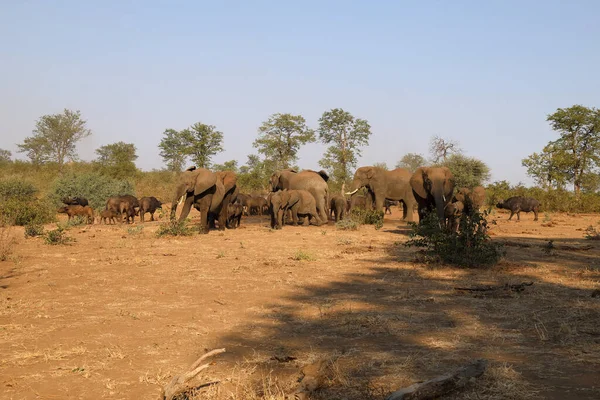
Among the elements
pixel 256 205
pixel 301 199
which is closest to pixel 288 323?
pixel 301 199

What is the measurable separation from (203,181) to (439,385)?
14.1 metres

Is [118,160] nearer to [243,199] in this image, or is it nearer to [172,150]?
[172,150]

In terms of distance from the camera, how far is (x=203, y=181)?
17.4m

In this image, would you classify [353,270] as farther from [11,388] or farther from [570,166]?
[570,166]

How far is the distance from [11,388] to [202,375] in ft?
4.93

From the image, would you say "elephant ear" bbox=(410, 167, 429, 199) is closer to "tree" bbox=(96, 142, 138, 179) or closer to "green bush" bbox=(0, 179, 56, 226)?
"green bush" bbox=(0, 179, 56, 226)

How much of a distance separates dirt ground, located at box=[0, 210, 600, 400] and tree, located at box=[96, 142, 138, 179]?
3358 centimetres

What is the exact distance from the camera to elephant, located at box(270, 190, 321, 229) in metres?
19.7

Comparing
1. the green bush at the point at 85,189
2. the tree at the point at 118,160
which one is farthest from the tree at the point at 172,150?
the green bush at the point at 85,189

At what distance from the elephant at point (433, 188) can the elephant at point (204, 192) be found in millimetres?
6310

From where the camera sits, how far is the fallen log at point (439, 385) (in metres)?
3.85

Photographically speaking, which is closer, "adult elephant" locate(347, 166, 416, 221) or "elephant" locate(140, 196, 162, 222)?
"elephant" locate(140, 196, 162, 222)

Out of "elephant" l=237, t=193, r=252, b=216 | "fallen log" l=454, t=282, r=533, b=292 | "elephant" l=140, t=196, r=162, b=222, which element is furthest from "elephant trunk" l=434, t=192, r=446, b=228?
"elephant" l=140, t=196, r=162, b=222

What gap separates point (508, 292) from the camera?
26.6 feet
